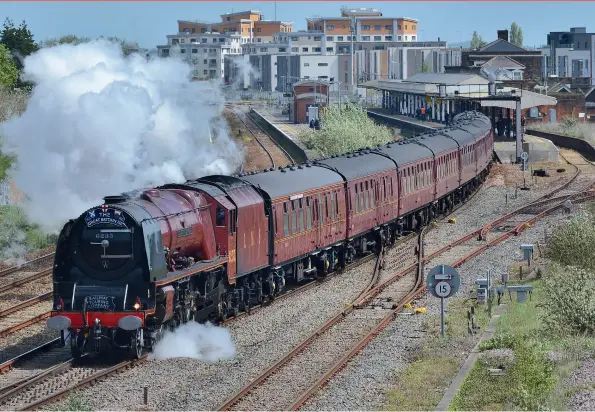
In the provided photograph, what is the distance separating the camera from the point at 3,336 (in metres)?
23.9

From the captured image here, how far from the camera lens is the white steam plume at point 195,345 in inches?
834

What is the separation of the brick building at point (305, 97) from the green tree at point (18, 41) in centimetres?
3138

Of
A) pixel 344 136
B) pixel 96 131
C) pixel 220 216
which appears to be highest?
pixel 96 131

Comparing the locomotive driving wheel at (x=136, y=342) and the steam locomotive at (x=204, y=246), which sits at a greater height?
the steam locomotive at (x=204, y=246)

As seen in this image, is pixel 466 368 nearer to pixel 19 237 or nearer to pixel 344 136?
pixel 19 237

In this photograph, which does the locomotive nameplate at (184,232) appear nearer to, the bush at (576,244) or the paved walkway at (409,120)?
the bush at (576,244)

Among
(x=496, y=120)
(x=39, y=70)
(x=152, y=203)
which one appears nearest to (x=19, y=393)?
(x=152, y=203)

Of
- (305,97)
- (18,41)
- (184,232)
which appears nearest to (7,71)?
(18,41)

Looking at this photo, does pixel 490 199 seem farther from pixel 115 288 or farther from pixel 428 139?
pixel 115 288

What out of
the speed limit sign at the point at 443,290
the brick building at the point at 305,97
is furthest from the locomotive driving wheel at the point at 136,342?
the brick building at the point at 305,97

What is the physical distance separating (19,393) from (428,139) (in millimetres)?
30278

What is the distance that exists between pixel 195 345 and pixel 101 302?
2122mm

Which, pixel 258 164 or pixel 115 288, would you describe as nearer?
pixel 115 288

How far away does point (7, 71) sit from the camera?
6425 cm
